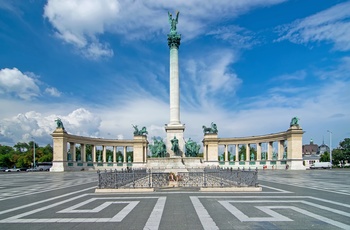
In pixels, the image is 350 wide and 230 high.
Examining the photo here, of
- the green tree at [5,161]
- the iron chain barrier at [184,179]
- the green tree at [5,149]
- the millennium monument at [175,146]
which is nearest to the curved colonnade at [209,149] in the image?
the millennium monument at [175,146]

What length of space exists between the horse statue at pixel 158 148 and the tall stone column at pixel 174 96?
50.9 inches

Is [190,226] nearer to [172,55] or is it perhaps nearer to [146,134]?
[172,55]

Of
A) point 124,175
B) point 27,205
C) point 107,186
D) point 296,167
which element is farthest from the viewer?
point 296,167

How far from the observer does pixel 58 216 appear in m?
12.1

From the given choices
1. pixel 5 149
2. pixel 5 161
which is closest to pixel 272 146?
pixel 5 161

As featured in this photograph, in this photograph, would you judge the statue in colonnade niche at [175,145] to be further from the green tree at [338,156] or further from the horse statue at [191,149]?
the green tree at [338,156]

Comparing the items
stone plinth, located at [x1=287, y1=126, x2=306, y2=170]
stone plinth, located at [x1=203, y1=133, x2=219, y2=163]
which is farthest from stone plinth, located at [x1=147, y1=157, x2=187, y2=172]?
stone plinth, located at [x1=203, y1=133, x2=219, y2=163]

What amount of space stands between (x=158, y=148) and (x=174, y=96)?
11.1m

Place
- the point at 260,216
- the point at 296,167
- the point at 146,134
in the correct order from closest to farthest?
1. the point at 260,216
2. the point at 296,167
3. the point at 146,134

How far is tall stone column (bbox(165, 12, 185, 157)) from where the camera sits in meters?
54.8

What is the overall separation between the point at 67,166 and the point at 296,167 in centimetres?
5869

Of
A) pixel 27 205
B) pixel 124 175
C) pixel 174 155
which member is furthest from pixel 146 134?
pixel 27 205

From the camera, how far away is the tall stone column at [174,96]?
54.8m

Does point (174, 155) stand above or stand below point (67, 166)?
above
